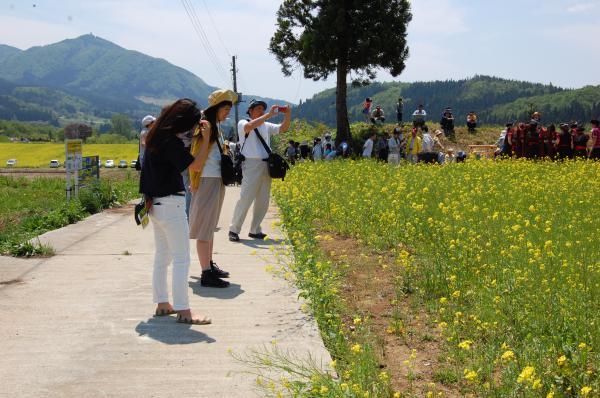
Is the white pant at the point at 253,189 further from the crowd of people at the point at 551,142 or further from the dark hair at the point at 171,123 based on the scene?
the crowd of people at the point at 551,142

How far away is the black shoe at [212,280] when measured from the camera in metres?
6.32

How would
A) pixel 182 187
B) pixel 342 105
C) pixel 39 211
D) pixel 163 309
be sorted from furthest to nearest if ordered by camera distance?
1. pixel 342 105
2. pixel 39 211
3. pixel 163 309
4. pixel 182 187

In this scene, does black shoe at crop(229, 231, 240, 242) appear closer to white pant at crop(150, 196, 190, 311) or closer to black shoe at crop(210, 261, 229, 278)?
black shoe at crop(210, 261, 229, 278)

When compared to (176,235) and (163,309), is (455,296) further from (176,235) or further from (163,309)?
(163,309)

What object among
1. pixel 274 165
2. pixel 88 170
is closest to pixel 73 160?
pixel 88 170

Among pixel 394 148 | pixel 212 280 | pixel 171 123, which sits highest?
pixel 171 123

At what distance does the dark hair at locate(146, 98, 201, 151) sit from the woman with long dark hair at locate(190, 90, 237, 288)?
0.93m

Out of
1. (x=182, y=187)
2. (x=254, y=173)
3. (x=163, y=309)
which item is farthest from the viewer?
(x=254, y=173)

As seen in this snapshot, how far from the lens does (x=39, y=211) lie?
14.9m

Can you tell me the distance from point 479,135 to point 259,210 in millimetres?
24801

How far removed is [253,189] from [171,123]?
159 inches

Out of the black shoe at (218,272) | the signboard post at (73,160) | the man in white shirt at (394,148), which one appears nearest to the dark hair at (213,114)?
the black shoe at (218,272)

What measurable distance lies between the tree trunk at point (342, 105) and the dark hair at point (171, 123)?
26.8m

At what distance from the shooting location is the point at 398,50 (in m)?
31.4
